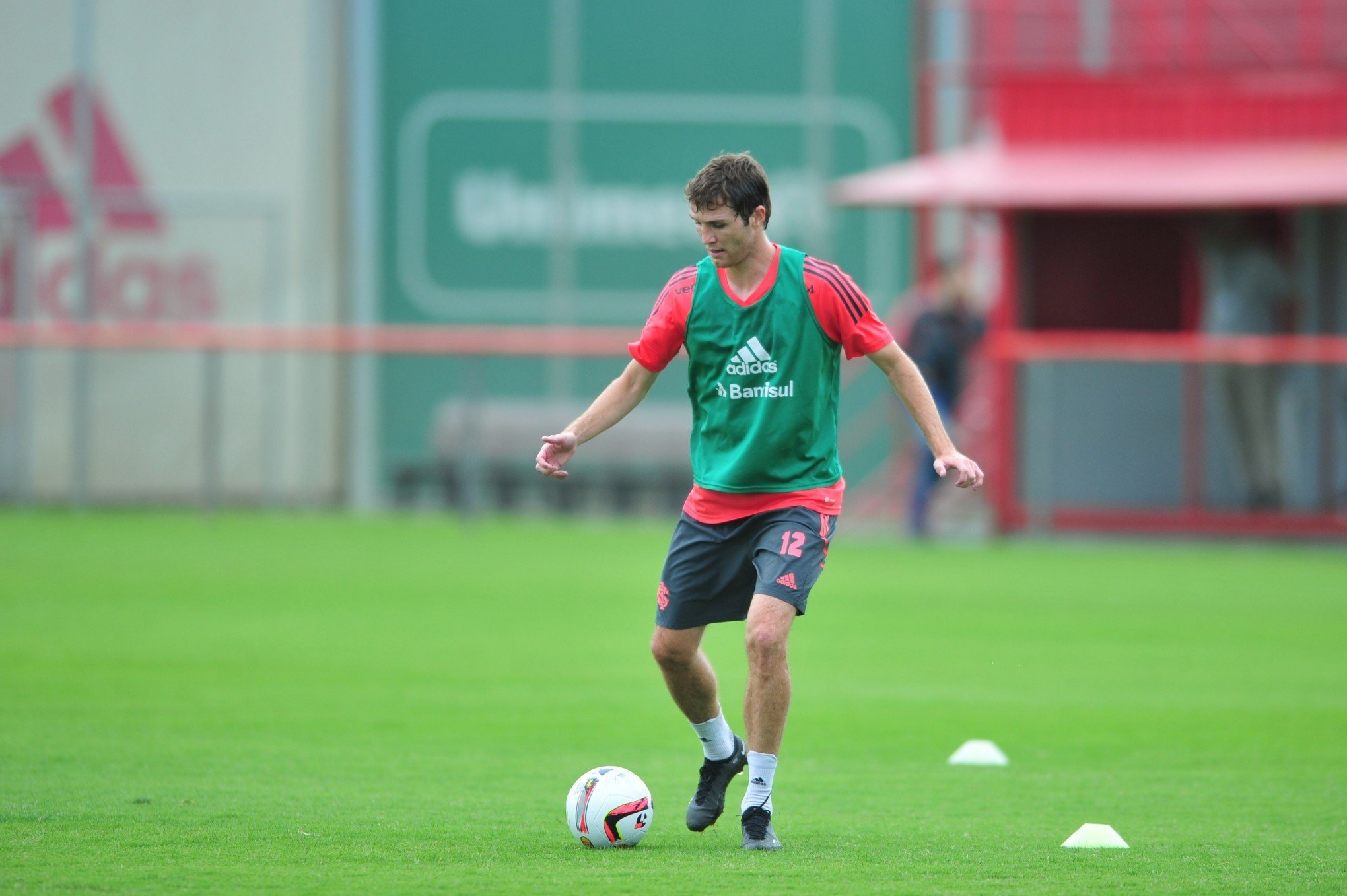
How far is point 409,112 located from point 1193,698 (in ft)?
58.5

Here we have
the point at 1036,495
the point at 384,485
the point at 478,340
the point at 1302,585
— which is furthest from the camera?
the point at 384,485

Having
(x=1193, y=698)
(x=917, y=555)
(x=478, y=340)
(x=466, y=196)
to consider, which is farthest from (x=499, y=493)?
(x=1193, y=698)

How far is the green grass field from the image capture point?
5.48 m

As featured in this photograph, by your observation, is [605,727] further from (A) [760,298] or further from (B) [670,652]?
(A) [760,298]

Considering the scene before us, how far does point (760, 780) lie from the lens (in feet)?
19.0

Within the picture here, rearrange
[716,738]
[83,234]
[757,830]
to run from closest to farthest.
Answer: [757,830]
[716,738]
[83,234]

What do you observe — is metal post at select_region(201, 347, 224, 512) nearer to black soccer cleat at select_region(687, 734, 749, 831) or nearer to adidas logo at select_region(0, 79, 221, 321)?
adidas logo at select_region(0, 79, 221, 321)

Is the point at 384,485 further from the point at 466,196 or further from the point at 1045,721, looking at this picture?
the point at 1045,721

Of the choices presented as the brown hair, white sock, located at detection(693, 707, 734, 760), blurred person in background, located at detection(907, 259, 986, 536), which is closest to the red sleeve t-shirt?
the brown hair

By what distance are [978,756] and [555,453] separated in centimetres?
243

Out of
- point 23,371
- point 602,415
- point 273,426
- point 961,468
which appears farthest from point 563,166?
point 961,468

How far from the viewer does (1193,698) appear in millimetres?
9398

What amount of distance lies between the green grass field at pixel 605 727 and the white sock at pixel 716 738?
0.26 meters

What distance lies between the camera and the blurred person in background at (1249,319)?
1945 centimetres
